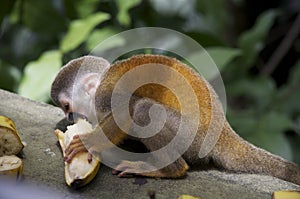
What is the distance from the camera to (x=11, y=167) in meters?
1.33

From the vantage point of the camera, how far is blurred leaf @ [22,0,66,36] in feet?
8.80

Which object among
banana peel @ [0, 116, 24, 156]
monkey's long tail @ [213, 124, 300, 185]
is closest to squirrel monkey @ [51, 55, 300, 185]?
monkey's long tail @ [213, 124, 300, 185]

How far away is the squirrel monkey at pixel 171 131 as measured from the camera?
1434 millimetres

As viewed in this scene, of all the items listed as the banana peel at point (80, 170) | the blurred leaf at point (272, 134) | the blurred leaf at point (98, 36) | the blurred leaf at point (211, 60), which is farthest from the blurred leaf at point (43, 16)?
the banana peel at point (80, 170)

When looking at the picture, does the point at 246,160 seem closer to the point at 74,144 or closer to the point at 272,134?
the point at 74,144

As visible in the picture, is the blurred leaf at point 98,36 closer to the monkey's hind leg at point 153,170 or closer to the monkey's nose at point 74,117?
the monkey's nose at point 74,117

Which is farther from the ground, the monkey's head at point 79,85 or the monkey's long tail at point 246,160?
the monkey's head at point 79,85

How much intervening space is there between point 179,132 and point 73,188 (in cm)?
29

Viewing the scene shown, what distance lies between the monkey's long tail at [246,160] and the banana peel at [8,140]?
1.58 ft

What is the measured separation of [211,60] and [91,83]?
71 cm

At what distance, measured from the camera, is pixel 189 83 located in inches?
59.7

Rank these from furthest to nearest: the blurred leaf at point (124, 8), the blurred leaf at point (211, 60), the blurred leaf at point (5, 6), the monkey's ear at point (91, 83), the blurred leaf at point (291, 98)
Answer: the blurred leaf at point (291, 98) → the blurred leaf at point (124, 8) → the blurred leaf at point (5, 6) → the blurred leaf at point (211, 60) → the monkey's ear at point (91, 83)

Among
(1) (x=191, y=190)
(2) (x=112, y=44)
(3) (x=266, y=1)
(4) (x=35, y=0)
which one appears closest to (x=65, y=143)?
(1) (x=191, y=190)

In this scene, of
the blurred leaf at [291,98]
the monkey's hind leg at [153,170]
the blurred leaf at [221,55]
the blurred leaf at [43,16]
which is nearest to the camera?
the monkey's hind leg at [153,170]
